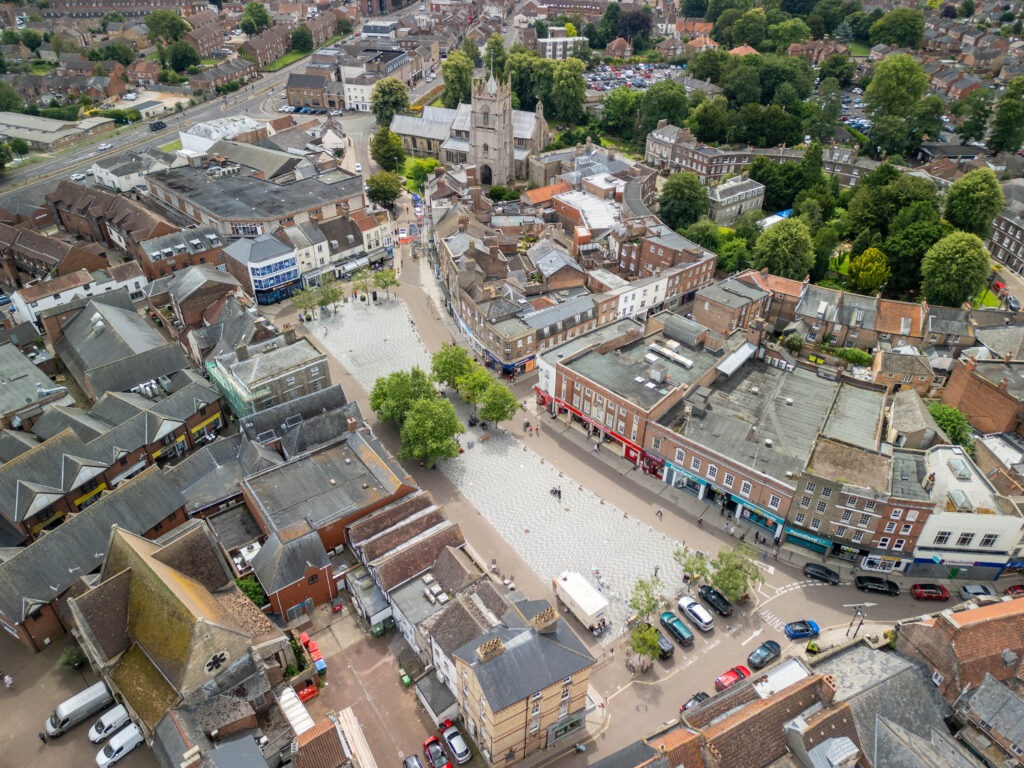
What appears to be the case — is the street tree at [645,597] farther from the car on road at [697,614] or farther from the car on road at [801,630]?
the car on road at [801,630]

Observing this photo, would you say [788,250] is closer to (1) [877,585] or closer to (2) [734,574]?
(1) [877,585]

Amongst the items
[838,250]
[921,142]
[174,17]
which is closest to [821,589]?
[838,250]

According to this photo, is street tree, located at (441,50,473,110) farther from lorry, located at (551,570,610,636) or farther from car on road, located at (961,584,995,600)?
car on road, located at (961,584,995,600)

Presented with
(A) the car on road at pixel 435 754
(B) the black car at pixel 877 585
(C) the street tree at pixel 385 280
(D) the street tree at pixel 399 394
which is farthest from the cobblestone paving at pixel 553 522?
(C) the street tree at pixel 385 280

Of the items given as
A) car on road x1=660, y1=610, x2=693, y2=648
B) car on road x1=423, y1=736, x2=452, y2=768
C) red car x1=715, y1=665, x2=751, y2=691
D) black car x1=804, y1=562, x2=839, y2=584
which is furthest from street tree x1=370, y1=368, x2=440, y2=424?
black car x1=804, y1=562, x2=839, y2=584

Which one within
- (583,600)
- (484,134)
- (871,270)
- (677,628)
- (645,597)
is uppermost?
(484,134)

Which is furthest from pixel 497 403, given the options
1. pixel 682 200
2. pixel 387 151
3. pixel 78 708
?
pixel 387 151

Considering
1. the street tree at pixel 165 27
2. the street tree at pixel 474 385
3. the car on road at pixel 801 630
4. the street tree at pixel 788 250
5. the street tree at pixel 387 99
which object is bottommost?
the car on road at pixel 801 630
